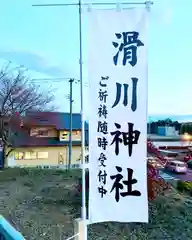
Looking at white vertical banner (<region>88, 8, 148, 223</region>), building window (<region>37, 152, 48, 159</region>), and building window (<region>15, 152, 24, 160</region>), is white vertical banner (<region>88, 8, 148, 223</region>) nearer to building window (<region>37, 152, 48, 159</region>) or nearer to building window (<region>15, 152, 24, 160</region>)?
building window (<region>15, 152, 24, 160</region>)

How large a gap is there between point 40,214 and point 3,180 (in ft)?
14.6

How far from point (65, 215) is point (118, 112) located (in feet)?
11.7

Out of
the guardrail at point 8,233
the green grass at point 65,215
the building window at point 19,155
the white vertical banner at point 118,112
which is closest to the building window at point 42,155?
the building window at point 19,155

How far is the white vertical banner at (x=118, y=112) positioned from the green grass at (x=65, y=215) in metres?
2.12

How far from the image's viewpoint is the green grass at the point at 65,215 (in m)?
5.43

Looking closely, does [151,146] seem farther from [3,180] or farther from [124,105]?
[3,180]

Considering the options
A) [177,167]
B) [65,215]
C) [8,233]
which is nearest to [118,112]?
[8,233]

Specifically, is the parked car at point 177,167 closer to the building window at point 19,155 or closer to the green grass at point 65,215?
the building window at point 19,155

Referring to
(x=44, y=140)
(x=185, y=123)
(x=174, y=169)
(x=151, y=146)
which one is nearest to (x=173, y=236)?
(x=151, y=146)

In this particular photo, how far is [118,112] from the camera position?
3430mm

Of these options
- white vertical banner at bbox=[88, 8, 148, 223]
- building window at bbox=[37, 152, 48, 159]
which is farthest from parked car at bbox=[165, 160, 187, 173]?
white vertical banner at bbox=[88, 8, 148, 223]

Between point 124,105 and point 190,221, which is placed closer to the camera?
point 124,105

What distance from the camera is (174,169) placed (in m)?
23.0

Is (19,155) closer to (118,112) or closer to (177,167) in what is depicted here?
(177,167)
